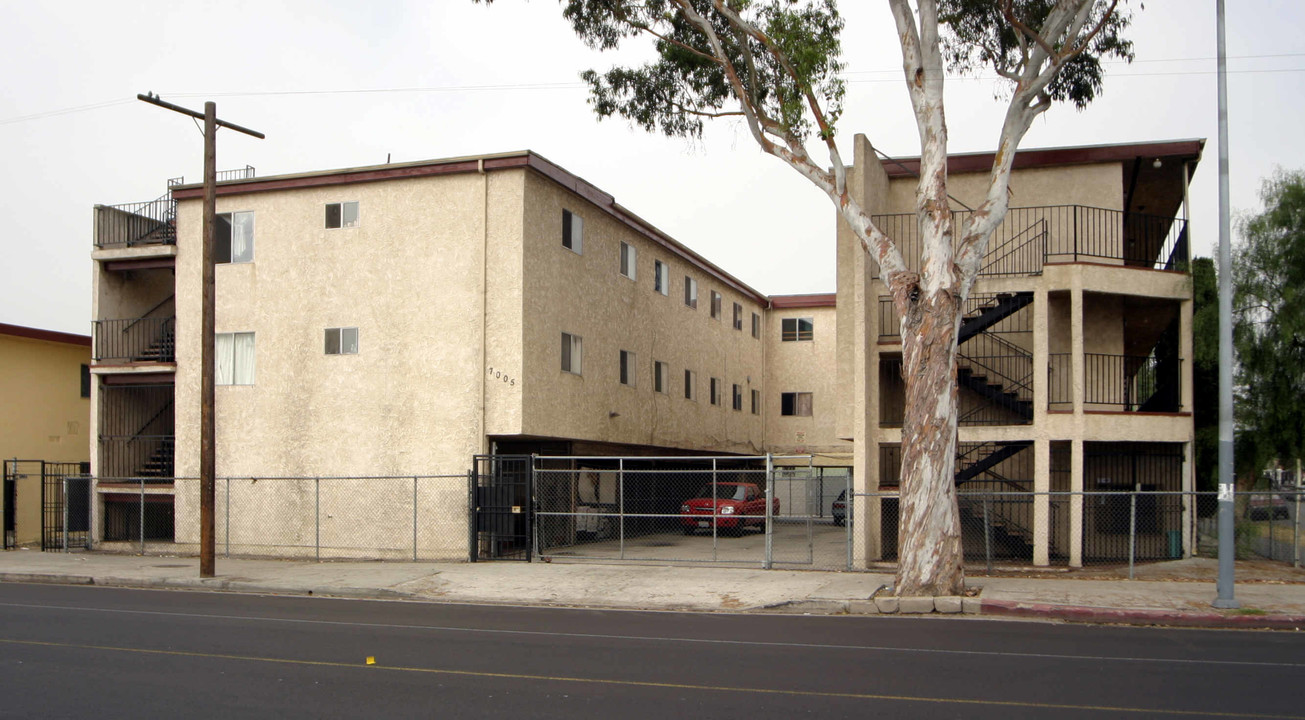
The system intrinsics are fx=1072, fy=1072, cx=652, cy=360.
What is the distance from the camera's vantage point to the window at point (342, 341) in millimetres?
24672

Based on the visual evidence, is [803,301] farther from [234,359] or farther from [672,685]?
[672,685]

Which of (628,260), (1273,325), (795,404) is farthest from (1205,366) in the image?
(795,404)

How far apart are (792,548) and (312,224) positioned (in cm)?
1388

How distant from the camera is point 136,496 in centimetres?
2741

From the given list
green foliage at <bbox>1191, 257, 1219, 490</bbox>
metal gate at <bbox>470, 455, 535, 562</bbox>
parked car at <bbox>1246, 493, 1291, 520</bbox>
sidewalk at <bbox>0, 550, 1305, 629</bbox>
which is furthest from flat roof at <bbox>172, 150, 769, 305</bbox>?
parked car at <bbox>1246, 493, 1291, 520</bbox>

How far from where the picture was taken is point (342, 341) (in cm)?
2477

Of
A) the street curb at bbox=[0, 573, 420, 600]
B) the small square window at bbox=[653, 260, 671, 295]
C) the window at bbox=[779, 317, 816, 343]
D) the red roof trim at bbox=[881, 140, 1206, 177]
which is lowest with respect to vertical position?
the street curb at bbox=[0, 573, 420, 600]

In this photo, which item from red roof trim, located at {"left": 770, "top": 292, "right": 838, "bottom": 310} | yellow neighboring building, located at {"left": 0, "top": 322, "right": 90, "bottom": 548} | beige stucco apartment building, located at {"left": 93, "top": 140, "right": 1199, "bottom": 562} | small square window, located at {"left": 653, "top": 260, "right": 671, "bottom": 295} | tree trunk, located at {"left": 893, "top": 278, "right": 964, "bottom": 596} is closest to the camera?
tree trunk, located at {"left": 893, "top": 278, "right": 964, "bottom": 596}

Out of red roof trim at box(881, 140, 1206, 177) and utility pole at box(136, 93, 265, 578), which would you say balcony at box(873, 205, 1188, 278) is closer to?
red roof trim at box(881, 140, 1206, 177)

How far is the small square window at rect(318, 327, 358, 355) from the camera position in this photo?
24672 millimetres

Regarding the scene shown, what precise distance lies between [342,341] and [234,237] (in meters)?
4.19

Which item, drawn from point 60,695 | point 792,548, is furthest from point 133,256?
point 60,695

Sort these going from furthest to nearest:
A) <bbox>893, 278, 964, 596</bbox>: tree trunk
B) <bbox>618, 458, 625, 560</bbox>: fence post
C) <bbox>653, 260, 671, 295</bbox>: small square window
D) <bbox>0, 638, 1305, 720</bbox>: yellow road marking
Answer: <bbox>653, 260, 671, 295</bbox>: small square window → <bbox>618, 458, 625, 560</bbox>: fence post → <bbox>893, 278, 964, 596</bbox>: tree trunk → <bbox>0, 638, 1305, 720</bbox>: yellow road marking

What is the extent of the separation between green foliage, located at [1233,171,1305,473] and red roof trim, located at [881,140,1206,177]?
2.00 metres
